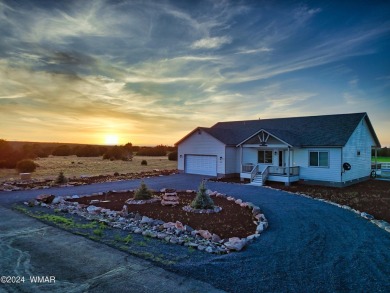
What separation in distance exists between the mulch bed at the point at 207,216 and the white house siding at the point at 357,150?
39.0 feet

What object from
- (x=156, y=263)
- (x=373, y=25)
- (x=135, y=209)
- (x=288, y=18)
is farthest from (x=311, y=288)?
(x=373, y=25)

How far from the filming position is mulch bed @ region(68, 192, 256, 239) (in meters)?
8.78

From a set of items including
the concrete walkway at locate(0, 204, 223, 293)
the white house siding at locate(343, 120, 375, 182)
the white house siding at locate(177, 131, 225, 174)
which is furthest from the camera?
the white house siding at locate(177, 131, 225, 174)

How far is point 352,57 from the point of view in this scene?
56.8ft

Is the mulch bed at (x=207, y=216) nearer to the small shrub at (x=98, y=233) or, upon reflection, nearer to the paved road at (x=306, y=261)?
the paved road at (x=306, y=261)

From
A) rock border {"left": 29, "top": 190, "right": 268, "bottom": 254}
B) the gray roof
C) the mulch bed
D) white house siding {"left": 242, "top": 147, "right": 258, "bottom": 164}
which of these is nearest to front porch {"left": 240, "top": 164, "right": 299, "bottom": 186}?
white house siding {"left": 242, "top": 147, "right": 258, "bottom": 164}

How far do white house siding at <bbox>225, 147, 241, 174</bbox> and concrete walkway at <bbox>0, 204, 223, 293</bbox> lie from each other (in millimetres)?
17352

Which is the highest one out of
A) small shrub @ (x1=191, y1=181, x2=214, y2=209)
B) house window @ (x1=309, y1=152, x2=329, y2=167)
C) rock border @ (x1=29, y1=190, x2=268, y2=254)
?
house window @ (x1=309, y1=152, x2=329, y2=167)

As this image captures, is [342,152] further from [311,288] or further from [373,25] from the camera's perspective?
[311,288]

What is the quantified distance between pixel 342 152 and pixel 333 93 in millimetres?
5094

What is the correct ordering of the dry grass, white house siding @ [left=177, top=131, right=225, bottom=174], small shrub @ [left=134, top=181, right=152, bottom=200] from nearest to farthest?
small shrub @ [left=134, top=181, right=152, bottom=200] → white house siding @ [left=177, top=131, right=225, bottom=174] → the dry grass

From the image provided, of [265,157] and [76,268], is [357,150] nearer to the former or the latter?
[265,157]

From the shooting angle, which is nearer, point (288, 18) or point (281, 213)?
point (281, 213)

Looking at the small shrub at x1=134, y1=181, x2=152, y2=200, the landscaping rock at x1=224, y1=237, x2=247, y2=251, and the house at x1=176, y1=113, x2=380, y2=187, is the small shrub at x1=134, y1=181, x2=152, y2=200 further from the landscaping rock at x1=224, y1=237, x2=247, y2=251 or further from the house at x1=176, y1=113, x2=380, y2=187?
the house at x1=176, y1=113, x2=380, y2=187
